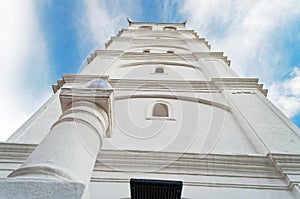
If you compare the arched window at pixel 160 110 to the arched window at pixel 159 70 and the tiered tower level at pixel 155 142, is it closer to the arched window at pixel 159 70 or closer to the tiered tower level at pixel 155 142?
the tiered tower level at pixel 155 142

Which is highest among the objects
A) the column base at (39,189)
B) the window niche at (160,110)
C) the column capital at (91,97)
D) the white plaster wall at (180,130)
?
the window niche at (160,110)

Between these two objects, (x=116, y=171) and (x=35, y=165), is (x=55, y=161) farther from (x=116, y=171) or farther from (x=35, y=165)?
(x=116, y=171)

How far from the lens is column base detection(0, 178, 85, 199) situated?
2.21m

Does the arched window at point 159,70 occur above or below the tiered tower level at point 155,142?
above

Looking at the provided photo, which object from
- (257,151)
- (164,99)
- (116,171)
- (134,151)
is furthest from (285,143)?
(164,99)

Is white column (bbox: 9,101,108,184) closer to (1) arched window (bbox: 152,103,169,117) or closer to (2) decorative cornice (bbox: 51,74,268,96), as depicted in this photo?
(1) arched window (bbox: 152,103,169,117)

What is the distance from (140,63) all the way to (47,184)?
1124 centimetres

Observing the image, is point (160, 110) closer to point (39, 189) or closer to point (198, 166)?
point (198, 166)

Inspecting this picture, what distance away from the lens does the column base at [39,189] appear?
2211 millimetres

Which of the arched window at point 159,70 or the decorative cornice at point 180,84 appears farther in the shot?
the arched window at point 159,70

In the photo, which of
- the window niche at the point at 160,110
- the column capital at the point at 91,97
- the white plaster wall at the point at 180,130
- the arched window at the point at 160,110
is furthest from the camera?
the arched window at the point at 160,110

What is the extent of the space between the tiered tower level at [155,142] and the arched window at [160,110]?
32mm

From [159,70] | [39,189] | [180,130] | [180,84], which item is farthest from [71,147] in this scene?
[159,70]

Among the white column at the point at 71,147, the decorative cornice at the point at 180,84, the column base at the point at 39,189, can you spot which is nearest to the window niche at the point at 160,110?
the decorative cornice at the point at 180,84
